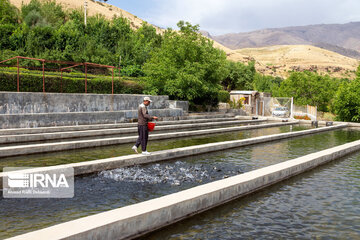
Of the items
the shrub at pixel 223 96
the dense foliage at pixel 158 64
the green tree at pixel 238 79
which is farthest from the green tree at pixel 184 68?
the green tree at pixel 238 79

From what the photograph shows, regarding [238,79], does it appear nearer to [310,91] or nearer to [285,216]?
[310,91]

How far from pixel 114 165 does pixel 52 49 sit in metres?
39.0

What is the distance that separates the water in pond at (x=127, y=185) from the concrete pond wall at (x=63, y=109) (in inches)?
445

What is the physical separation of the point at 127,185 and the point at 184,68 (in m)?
24.8

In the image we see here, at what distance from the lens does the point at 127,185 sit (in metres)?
9.40

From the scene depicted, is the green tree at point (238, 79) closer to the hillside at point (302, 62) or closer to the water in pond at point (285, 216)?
the water in pond at point (285, 216)

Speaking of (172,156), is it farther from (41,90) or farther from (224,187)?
(41,90)

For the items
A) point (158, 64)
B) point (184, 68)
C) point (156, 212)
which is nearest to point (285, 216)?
point (156, 212)

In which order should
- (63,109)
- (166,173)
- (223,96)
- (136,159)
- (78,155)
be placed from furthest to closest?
(223,96)
(63,109)
(78,155)
(136,159)
(166,173)

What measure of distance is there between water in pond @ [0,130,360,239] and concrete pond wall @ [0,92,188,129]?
1129cm

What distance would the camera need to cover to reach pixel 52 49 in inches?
1797

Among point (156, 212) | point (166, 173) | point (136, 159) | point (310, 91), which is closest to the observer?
point (156, 212)

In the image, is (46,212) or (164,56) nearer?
(46,212)

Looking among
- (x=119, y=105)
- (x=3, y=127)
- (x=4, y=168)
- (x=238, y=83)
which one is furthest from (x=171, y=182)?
(x=238, y=83)
